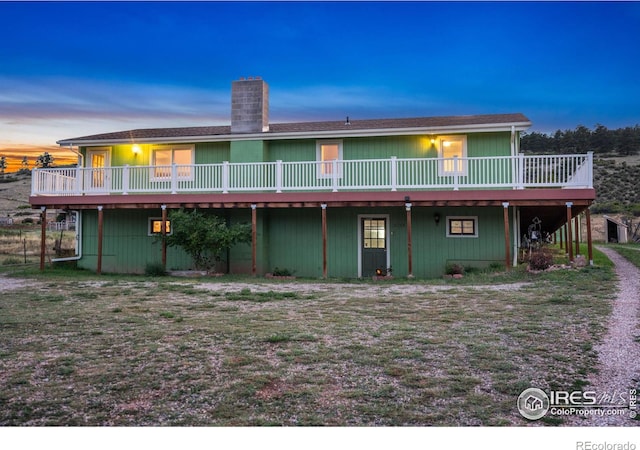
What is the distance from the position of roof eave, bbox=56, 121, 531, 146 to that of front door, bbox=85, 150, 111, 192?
67 centimetres

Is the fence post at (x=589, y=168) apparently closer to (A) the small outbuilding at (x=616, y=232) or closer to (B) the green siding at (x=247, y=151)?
(B) the green siding at (x=247, y=151)

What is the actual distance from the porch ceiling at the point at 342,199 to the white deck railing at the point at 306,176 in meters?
0.29

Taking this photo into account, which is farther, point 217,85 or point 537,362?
point 217,85

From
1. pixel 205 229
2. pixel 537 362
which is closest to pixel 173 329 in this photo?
pixel 537 362

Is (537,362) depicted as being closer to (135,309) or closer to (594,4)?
(135,309)

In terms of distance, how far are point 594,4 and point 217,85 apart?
62.6 ft

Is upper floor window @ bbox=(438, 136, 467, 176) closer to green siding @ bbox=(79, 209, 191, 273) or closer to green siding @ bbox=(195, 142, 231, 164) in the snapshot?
green siding @ bbox=(195, 142, 231, 164)

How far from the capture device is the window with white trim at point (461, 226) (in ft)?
53.9

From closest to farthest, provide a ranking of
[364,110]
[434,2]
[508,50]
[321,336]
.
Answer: [321,336], [434,2], [508,50], [364,110]

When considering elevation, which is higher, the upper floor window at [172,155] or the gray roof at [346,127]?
the gray roof at [346,127]

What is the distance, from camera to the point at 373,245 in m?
17.1

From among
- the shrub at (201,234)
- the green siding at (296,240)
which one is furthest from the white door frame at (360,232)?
the shrub at (201,234)

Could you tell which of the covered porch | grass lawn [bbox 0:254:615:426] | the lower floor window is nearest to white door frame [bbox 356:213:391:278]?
the covered porch

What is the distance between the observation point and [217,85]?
25.2m
